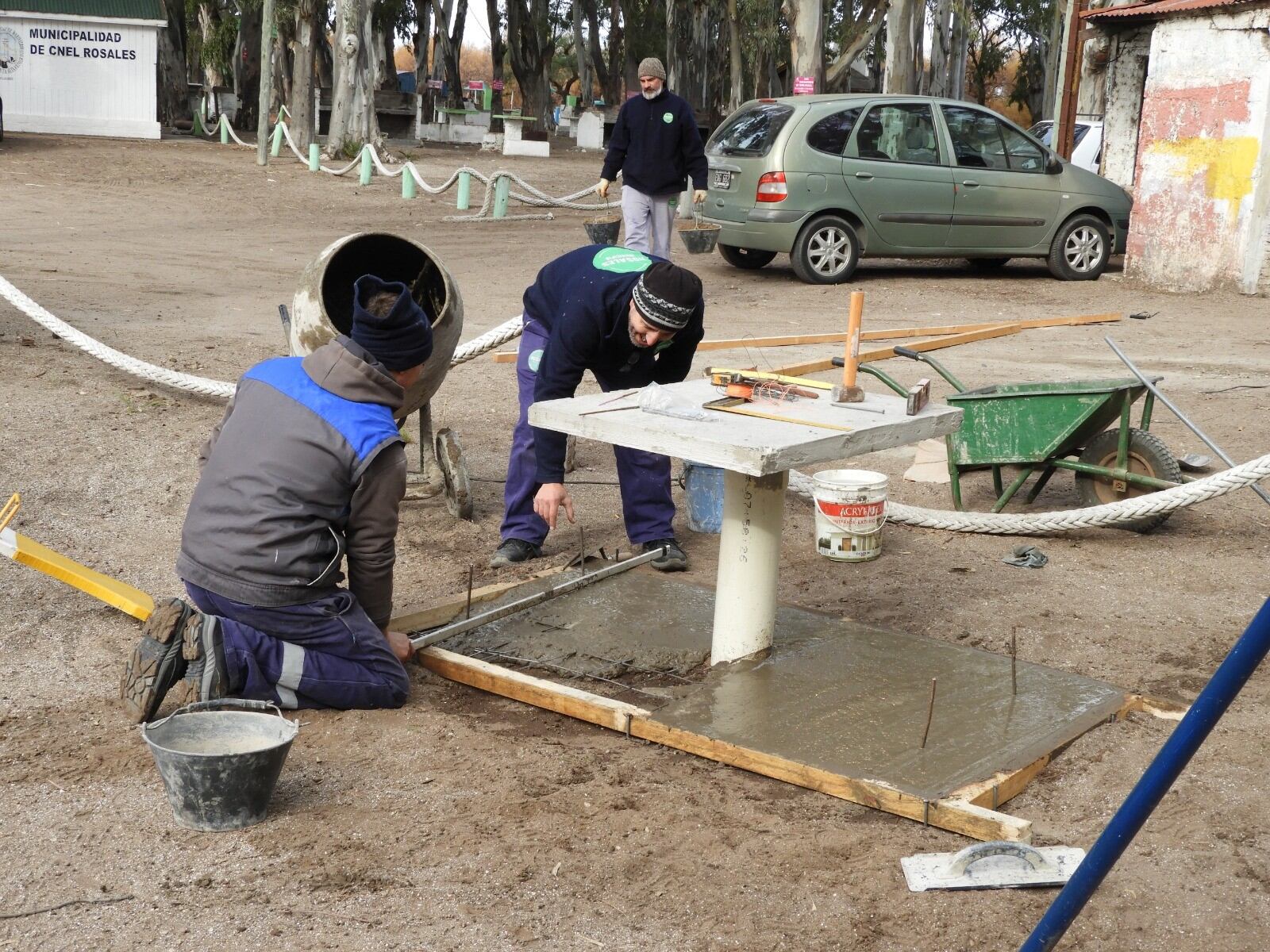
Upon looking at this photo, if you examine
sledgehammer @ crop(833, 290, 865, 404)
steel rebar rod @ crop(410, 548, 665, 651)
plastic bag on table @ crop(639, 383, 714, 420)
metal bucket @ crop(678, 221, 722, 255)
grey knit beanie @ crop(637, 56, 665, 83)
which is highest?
grey knit beanie @ crop(637, 56, 665, 83)

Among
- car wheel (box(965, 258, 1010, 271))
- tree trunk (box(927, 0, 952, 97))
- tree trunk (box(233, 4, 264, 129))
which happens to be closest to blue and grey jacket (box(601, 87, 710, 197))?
car wheel (box(965, 258, 1010, 271))

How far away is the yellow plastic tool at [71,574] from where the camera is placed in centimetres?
400

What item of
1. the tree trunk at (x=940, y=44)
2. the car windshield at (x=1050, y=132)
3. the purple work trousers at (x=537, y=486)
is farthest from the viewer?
the tree trunk at (x=940, y=44)

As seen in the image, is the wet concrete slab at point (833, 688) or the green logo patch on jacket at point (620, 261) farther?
the green logo patch on jacket at point (620, 261)

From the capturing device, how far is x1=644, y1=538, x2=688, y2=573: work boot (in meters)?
5.52

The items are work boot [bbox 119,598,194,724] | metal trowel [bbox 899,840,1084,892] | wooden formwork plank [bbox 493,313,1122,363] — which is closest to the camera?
metal trowel [bbox 899,840,1084,892]

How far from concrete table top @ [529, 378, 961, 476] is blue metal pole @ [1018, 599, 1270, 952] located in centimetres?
159

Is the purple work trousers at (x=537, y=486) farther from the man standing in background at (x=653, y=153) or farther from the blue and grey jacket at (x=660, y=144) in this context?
the blue and grey jacket at (x=660, y=144)

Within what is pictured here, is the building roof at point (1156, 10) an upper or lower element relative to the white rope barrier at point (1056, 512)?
upper

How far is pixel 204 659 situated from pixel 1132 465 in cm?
415

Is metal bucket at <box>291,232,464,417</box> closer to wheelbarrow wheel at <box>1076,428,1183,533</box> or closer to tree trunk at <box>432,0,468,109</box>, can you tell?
wheelbarrow wheel at <box>1076,428,1183,533</box>

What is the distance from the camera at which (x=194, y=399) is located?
7.95 meters

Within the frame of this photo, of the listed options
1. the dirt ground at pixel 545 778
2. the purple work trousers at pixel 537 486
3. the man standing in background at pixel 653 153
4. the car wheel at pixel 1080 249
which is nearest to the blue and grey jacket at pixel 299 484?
the dirt ground at pixel 545 778

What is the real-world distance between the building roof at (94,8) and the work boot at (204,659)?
29.7 metres
